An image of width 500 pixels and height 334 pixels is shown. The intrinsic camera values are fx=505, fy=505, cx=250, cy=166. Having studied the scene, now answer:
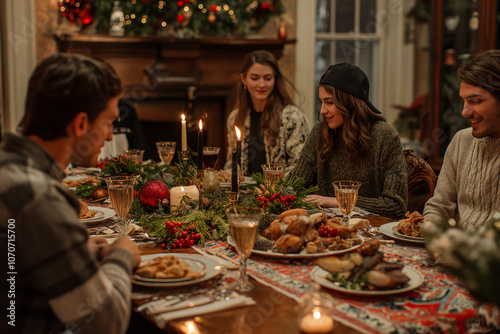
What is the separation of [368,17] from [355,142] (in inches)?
133

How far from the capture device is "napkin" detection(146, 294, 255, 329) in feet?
3.43

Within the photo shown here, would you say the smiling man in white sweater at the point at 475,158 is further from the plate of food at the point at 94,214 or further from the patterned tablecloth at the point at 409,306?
the plate of food at the point at 94,214

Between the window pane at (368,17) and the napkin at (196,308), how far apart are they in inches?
192

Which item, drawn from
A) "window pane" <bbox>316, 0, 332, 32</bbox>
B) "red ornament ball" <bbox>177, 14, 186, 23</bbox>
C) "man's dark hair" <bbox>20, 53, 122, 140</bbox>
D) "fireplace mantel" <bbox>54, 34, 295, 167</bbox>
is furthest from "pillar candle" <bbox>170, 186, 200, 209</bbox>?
"window pane" <bbox>316, 0, 332, 32</bbox>

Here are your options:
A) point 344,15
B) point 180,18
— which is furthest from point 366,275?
point 344,15

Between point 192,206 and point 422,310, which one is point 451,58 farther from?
point 422,310

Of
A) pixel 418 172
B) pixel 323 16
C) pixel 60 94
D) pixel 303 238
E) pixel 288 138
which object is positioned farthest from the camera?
pixel 323 16

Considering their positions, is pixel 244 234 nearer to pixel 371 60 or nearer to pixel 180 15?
pixel 180 15

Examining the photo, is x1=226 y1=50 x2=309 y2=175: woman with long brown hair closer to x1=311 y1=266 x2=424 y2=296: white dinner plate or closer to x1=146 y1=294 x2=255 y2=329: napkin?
x1=311 y1=266 x2=424 y2=296: white dinner plate

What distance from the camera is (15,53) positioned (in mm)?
4656

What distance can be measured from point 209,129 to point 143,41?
1088 millimetres

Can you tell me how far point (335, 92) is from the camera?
2.52 m

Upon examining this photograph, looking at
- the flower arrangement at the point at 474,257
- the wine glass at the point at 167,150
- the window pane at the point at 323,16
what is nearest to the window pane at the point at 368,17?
the window pane at the point at 323,16

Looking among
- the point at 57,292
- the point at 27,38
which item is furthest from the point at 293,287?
the point at 27,38
